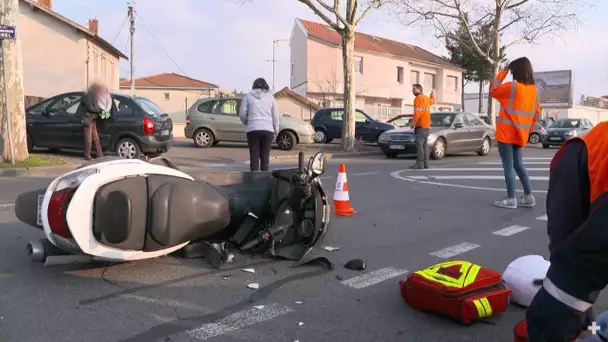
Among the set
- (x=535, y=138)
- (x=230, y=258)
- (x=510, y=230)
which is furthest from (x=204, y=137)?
(x=535, y=138)

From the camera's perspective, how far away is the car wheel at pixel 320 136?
22.5 metres

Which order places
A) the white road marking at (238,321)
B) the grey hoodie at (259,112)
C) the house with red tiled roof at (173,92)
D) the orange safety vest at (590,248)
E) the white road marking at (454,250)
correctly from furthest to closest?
the house with red tiled roof at (173,92) < the grey hoodie at (259,112) < the white road marking at (454,250) < the white road marking at (238,321) < the orange safety vest at (590,248)

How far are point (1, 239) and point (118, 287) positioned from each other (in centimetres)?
201

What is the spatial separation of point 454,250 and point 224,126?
13788mm

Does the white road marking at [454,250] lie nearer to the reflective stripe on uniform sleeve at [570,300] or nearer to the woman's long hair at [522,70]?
the woman's long hair at [522,70]

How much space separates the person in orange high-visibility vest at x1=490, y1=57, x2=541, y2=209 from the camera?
652 cm

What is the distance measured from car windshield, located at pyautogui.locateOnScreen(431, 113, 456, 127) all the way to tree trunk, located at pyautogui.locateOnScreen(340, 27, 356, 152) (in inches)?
107

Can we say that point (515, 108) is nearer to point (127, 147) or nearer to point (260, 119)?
point (260, 119)

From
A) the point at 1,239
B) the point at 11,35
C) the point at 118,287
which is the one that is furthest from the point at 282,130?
the point at 118,287

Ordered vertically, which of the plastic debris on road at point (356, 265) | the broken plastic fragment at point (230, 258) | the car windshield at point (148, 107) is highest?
the car windshield at point (148, 107)

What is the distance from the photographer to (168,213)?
3775mm

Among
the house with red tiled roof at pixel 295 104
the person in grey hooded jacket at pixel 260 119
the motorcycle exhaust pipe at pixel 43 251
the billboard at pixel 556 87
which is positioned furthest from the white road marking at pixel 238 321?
the billboard at pixel 556 87

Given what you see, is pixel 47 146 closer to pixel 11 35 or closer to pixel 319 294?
pixel 11 35

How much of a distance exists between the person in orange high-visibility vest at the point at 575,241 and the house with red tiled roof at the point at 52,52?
27960mm
